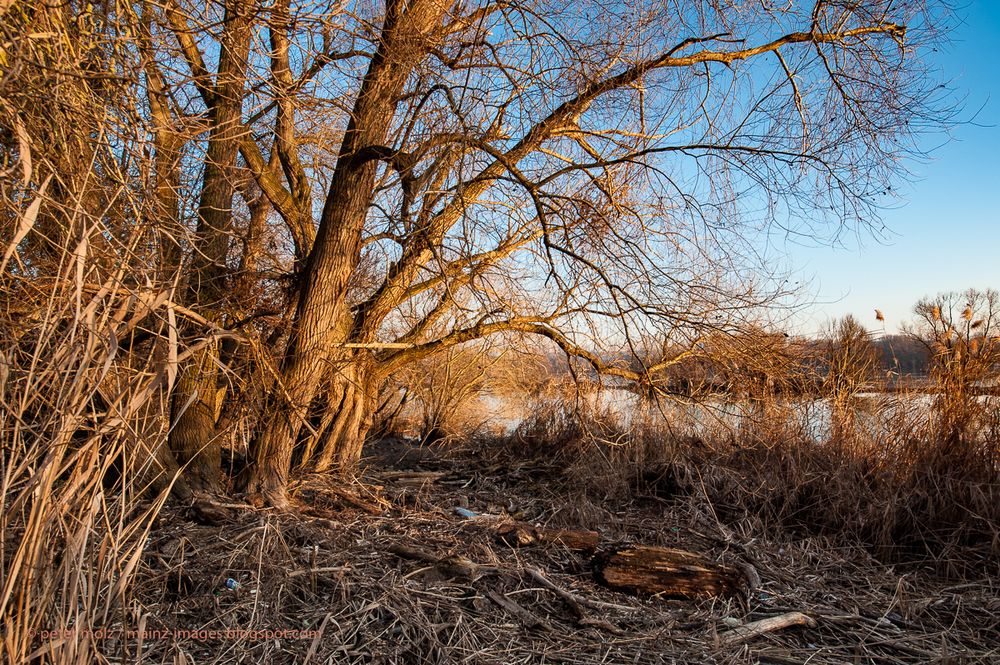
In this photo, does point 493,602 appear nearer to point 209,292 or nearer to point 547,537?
point 547,537

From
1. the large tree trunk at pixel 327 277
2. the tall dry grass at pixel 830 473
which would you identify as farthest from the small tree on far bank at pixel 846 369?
Result: the large tree trunk at pixel 327 277

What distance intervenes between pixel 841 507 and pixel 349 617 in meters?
3.69

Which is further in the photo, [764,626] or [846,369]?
[846,369]

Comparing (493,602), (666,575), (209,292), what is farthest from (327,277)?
(666,575)

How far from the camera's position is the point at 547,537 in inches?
159

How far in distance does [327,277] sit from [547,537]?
8.15 ft

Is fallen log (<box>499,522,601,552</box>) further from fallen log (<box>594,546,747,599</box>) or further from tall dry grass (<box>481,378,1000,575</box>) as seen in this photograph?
tall dry grass (<box>481,378,1000,575</box>)

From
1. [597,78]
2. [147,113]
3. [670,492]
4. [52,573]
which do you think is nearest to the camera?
[52,573]

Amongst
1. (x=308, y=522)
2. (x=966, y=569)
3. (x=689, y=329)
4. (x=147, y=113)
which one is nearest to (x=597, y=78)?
(x=689, y=329)

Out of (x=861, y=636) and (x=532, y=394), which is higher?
(x=532, y=394)

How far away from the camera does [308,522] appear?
4250 millimetres

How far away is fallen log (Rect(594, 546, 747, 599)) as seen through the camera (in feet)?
11.4

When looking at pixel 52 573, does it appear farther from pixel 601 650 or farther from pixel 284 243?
pixel 284 243

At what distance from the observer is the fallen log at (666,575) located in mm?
3480
